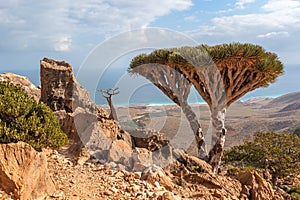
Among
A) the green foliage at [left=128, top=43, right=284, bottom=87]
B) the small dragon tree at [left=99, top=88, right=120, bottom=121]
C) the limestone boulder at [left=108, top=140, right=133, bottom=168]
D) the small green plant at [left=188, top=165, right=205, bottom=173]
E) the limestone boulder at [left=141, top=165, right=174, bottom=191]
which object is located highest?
the green foliage at [left=128, top=43, right=284, bottom=87]

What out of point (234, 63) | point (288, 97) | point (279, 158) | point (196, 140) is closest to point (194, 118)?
point (196, 140)

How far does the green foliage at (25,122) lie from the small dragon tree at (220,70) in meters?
5.54

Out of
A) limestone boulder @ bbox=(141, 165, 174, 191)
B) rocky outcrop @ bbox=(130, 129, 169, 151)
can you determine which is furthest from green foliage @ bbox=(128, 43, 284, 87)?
limestone boulder @ bbox=(141, 165, 174, 191)

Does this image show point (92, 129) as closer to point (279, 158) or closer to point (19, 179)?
point (19, 179)

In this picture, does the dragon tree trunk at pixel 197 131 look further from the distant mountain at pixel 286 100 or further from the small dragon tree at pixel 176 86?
the distant mountain at pixel 286 100

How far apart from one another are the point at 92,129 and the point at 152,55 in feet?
15.0

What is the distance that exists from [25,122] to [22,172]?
3.87ft

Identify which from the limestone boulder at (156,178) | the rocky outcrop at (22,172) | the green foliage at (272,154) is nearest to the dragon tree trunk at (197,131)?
the limestone boulder at (156,178)

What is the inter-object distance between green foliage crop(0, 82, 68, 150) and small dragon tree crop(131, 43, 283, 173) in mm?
5545

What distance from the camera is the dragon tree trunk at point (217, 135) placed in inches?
429

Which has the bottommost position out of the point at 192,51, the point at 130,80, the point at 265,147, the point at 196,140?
the point at 265,147

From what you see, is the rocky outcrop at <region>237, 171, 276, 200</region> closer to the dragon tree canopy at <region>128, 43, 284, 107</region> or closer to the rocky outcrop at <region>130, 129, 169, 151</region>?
the rocky outcrop at <region>130, 129, 169, 151</region>

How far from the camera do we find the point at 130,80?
11.4 meters

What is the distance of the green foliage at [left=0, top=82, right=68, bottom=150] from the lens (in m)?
5.48
